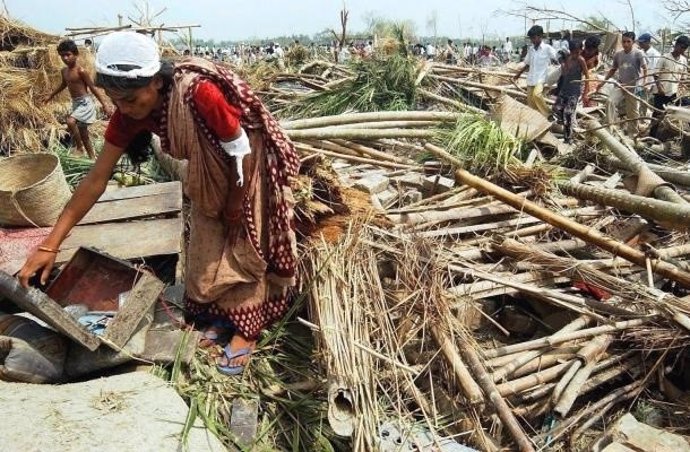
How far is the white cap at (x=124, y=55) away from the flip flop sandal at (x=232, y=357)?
1312 millimetres

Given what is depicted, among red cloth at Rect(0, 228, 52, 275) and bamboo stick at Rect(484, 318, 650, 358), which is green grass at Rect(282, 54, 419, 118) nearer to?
red cloth at Rect(0, 228, 52, 275)

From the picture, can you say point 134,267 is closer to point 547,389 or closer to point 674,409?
point 547,389

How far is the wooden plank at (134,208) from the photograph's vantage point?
367 centimetres

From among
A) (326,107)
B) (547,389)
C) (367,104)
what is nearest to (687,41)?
(367,104)

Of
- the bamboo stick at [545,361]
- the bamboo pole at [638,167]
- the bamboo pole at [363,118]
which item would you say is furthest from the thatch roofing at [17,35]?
the bamboo stick at [545,361]

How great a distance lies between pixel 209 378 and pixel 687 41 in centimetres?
753

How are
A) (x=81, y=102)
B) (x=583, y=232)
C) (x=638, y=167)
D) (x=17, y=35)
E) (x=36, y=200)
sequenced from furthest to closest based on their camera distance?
(x=17, y=35) → (x=81, y=102) → (x=638, y=167) → (x=36, y=200) → (x=583, y=232)

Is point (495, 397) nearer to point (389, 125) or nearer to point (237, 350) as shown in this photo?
point (237, 350)

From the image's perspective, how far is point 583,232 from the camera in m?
3.32

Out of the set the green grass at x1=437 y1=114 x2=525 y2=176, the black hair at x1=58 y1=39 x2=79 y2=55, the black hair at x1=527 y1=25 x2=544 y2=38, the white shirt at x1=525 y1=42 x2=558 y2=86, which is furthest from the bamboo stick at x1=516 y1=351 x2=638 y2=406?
the black hair at x1=527 y1=25 x2=544 y2=38

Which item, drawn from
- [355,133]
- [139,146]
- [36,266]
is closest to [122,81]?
[139,146]

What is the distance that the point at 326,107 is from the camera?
7.72 metres

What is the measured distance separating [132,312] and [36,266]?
0.44 m

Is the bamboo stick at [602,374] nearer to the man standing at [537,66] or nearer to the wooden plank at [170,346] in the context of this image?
the wooden plank at [170,346]
